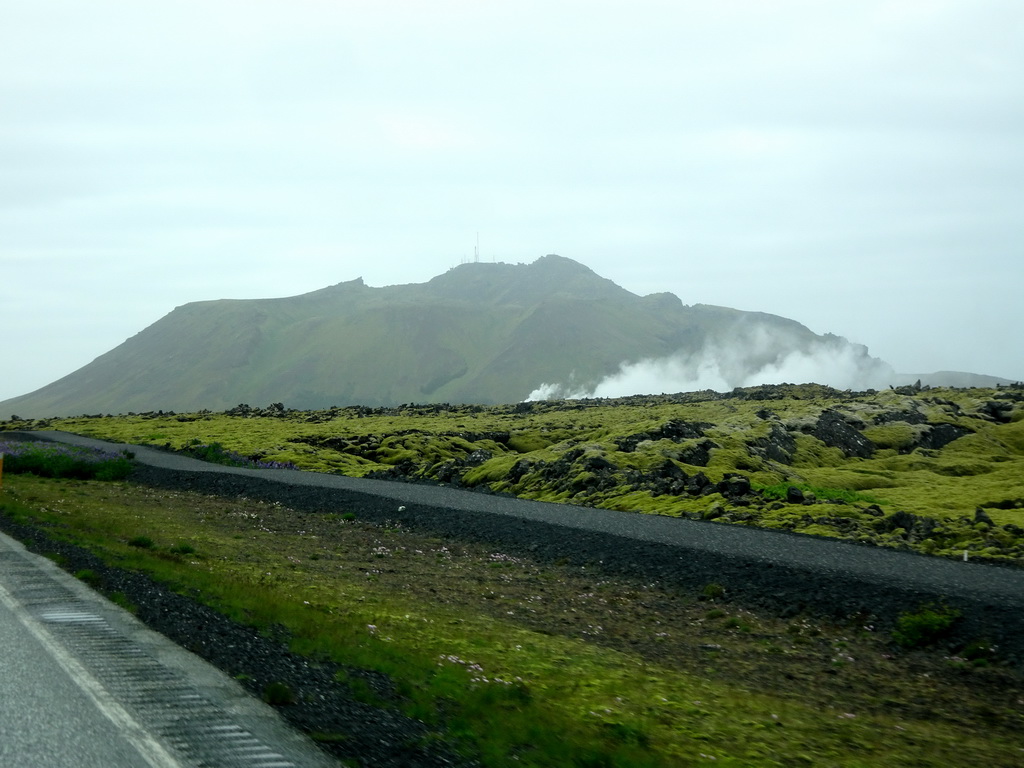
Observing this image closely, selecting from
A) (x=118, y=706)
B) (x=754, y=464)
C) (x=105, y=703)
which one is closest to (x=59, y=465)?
(x=754, y=464)

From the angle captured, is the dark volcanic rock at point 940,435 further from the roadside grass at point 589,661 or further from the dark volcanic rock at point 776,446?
the roadside grass at point 589,661

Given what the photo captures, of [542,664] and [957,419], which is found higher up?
[957,419]

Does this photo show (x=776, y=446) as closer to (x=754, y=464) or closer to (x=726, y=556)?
(x=754, y=464)

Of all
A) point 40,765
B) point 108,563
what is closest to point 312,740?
point 40,765

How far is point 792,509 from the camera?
24344 mm

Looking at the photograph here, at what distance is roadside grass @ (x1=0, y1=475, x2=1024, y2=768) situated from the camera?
8188 millimetres

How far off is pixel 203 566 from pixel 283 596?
10.4ft

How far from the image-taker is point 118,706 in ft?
24.8

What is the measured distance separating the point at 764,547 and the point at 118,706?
14937 mm

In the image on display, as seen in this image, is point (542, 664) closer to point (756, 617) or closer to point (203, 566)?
point (756, 617)

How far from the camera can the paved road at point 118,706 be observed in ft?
21.5

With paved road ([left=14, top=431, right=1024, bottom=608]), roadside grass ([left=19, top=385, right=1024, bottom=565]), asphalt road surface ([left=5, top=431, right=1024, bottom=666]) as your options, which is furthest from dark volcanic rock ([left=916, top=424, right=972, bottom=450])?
paved road ([left=14, top=431, right=1024, bottom=608])

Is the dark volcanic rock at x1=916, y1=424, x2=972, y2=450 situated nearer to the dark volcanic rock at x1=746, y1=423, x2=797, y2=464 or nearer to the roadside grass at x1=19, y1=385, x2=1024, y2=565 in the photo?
the roadside grass at x1=19, y1=385, x2=1024, y2=565

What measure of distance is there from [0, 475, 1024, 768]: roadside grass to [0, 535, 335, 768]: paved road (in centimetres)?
146
